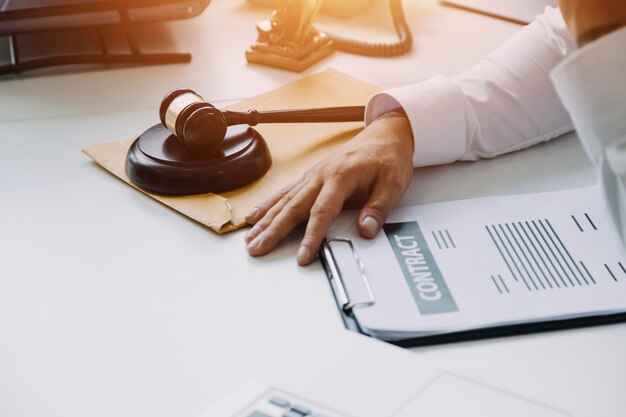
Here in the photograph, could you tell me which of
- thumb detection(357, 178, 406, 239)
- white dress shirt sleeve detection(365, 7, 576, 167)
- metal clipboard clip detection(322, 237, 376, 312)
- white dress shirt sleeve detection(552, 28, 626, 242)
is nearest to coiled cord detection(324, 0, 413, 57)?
white dress shirt sleeve detection(365, 7, 576, 167)

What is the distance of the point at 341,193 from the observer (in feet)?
2.99

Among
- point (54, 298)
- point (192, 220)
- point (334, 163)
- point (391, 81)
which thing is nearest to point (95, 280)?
point (54, 298)

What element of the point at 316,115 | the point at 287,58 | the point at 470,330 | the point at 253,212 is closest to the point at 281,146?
the point at 316,115

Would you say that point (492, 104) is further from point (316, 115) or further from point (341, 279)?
point (341, 279)

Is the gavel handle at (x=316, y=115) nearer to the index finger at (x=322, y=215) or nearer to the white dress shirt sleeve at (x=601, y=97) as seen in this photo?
the index finger at (x=322, y=215)

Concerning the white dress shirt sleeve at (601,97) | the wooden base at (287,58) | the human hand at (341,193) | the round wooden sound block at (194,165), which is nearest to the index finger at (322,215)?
the human hand at (341,193)

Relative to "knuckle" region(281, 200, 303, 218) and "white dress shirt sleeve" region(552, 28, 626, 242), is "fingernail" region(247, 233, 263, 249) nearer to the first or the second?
"knuckle" region(281, 200, 303, 218)

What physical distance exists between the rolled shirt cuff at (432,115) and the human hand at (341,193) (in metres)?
0.03

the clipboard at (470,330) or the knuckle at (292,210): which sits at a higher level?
the knuckle at (292,210)

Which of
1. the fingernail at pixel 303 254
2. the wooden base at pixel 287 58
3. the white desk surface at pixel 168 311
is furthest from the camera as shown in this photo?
the wooden base at pixel 287 58

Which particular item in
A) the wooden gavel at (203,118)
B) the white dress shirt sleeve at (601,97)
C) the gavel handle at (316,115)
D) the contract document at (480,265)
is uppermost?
the white dress shirt sleeve at (601,97)

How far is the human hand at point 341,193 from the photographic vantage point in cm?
87

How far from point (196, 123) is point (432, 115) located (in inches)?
12.1

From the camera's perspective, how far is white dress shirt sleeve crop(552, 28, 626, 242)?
2.20ft
